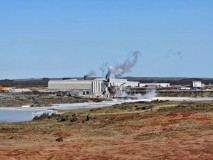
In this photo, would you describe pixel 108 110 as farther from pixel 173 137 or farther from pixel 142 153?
pixel 142 153

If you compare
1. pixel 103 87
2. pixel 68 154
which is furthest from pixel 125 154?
pixel 103 87

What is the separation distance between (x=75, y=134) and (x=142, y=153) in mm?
11000

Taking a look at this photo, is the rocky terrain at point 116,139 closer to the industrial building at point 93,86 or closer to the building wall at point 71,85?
the industrial building at point 93,86

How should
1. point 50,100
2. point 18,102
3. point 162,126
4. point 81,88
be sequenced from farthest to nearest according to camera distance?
1. point 81,88
2. point 50,100
3. point 18,102
4. point 162,126

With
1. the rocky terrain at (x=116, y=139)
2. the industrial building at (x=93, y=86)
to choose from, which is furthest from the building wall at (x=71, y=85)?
the rocky terrain at (x=116, y=139)

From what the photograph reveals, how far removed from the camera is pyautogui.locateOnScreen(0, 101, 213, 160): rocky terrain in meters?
25.2

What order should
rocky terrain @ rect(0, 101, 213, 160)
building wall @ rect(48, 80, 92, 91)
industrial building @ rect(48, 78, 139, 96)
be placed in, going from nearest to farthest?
1. rocky terrain @ rect(0, 101, 213, 160)
2. industrial building @ rect(48, 78, 139, 96)
3. building wall @ rect(48, 80, 92, 91)

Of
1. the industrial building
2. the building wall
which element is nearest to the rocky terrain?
the industrial building

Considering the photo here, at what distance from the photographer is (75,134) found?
35.6 metres

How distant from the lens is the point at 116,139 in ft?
106

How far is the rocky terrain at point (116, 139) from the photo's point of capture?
2522 centimetres

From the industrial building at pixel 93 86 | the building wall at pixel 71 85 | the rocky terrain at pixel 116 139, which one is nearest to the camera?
the rocky terrain at pixel 116 139

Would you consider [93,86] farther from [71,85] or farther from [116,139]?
[116,139]

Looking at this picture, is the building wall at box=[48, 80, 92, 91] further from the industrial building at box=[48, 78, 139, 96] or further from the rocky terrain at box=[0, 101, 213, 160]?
the rocky terrain at box=[0, 101, 213, 160]
